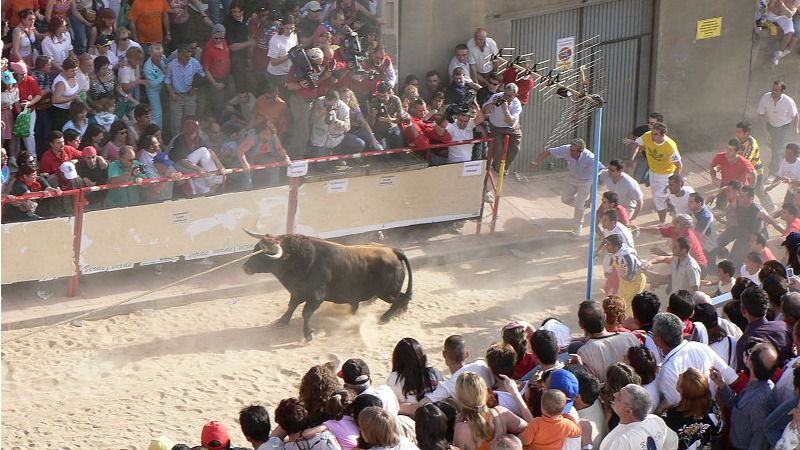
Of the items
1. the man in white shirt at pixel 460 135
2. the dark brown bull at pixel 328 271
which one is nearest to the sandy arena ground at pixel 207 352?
the dark brown bull at pixel 328 271

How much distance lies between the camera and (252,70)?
18.4m

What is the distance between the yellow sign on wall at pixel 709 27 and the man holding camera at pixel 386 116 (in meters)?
5.66

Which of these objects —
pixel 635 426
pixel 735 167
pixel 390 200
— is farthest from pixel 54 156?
pixel 735 167

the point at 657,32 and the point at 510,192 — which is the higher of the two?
the point at 657,32

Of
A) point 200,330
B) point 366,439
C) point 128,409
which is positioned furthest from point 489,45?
point 366,439

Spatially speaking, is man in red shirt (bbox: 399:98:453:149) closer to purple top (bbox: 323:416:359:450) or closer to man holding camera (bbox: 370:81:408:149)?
man holding camera (bbox: 370:81:408:149)

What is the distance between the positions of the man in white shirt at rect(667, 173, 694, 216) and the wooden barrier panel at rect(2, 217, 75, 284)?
7.45 m

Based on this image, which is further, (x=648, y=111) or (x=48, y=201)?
(x=648, y=111)

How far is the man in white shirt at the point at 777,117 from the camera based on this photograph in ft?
66.5

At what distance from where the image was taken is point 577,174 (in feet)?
59.3

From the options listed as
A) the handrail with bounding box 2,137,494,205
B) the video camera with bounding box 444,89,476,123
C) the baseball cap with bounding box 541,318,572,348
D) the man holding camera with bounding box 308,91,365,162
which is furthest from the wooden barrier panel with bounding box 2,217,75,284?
the baseball cap with bounding box 541,318,572,348

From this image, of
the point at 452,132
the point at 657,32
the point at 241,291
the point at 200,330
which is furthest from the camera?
the point at 657,32

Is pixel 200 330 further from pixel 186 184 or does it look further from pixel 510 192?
pixel 510 192

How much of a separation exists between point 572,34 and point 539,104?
114cm
